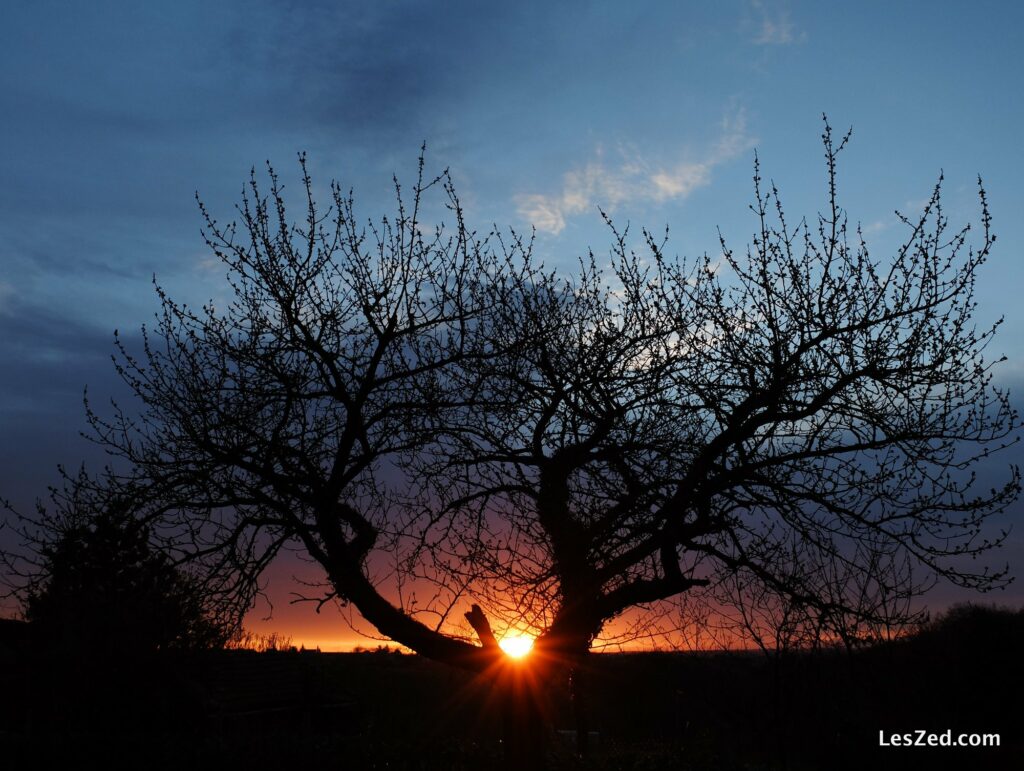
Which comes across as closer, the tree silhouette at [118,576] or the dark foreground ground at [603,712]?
the tree silhouette at [118,576]

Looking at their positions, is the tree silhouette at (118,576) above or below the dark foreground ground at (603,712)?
above

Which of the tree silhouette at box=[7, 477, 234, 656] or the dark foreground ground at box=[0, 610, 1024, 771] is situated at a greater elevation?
the tree silhouette at box=[7, 477, 234, 656]

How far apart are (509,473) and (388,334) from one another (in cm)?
260

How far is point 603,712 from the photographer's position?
45.3 m

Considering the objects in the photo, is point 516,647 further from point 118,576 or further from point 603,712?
point 603,712

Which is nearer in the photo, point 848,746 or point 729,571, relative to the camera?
point 729,571

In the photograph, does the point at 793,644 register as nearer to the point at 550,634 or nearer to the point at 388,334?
the point at 550,634

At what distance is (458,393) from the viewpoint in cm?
1059

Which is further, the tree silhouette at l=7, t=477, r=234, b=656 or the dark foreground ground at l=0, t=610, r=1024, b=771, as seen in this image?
the dark foreground ground at l=0, t=610, r=1024, b=771

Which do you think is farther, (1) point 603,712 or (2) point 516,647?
(1) point 603,712

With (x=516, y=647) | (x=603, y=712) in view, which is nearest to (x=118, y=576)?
(x=516, y=647)

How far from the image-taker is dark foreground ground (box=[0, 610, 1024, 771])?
14.5m

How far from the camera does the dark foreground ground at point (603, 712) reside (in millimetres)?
14500

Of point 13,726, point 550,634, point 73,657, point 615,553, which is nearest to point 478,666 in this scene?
point 550,634
